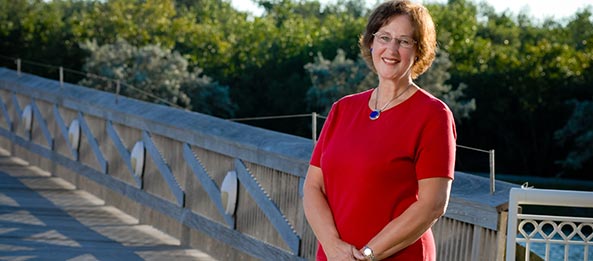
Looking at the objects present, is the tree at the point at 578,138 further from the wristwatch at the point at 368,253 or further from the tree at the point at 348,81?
the wristwatch at the point at 368,253

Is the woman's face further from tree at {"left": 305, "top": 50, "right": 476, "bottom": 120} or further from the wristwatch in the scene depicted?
tree at {"left": 305, "top": 50, "right": 476, "bottom": 120}

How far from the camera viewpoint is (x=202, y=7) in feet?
268

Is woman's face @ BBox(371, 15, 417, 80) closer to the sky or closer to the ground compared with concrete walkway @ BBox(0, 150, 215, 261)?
closer to the sky

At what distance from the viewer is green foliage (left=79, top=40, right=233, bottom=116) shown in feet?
157

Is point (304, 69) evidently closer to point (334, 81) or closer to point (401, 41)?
point (334, 81)

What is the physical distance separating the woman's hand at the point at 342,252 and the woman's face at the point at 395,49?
0.46 metres

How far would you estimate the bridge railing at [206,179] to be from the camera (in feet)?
13.5

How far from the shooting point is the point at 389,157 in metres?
2.96

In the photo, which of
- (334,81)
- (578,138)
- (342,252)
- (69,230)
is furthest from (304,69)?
(342,252)

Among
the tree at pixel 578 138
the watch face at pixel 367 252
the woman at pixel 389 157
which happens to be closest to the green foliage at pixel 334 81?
the tree at pixel 578 138

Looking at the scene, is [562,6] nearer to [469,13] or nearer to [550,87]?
[469,13]

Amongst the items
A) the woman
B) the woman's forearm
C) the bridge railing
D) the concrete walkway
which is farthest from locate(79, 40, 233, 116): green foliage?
the woman

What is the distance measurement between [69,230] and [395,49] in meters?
4.62

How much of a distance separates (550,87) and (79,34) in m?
20.9
